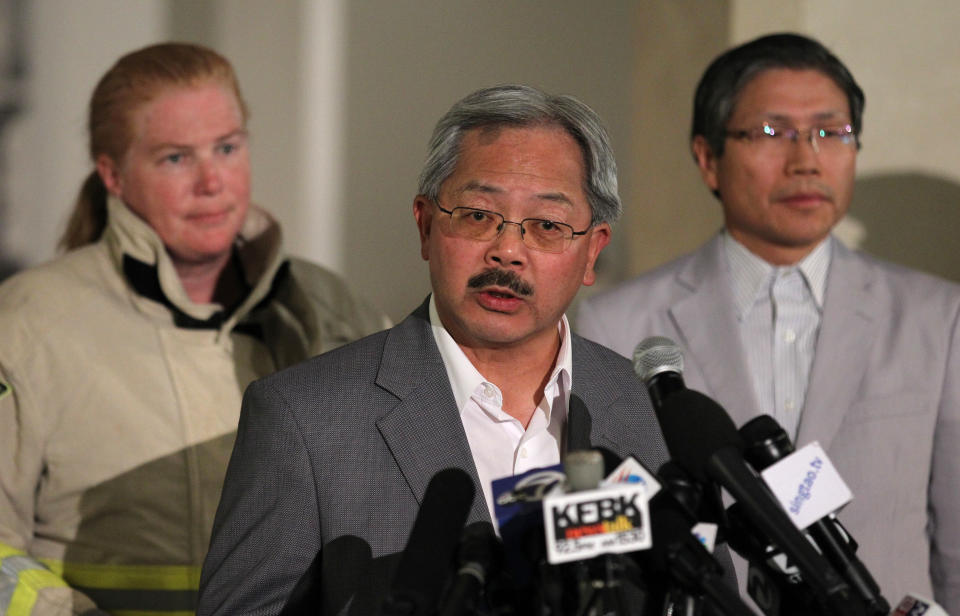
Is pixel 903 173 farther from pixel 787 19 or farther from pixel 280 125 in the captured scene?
pixel 280 125

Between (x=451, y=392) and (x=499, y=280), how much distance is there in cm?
19

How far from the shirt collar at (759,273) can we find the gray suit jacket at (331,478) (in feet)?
3.21

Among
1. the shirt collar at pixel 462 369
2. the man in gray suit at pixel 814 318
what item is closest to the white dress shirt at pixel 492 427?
the shirt collar at pixel 462 369

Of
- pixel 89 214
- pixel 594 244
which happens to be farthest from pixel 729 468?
pixel 89 214

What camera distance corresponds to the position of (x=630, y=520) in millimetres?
1210

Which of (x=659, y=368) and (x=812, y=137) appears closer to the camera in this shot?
(x=659, y=368)

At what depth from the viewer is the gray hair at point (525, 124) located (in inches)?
72.9

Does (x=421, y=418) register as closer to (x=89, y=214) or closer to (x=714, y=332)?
(x=714, y=332)

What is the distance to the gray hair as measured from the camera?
1.85m

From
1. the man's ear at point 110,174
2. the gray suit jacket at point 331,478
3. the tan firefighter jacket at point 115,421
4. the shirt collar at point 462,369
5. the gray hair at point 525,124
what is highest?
the gray hair at point 525,124

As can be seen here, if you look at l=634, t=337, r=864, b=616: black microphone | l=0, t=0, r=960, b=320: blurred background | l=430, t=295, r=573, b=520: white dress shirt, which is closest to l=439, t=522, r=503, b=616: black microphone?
l=634, t=337, r=864, b=616: black microphone

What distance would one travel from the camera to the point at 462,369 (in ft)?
6.08

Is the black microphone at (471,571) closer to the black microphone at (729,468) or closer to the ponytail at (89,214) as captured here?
the black microphone at (729,468)

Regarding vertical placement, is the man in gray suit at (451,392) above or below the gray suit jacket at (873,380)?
above
